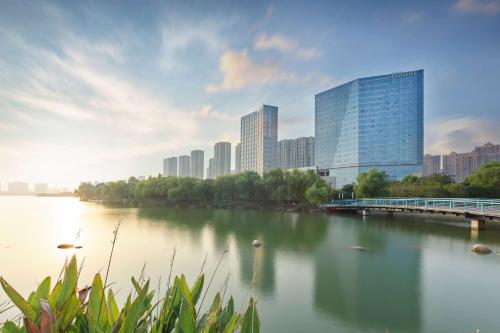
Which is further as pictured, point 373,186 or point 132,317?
point 373,186

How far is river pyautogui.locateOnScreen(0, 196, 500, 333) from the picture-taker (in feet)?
22.8

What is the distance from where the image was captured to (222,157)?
328ft

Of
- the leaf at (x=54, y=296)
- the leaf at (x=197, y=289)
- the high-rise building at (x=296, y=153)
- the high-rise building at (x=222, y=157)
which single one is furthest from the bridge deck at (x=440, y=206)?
the high-rise building at (x=222, y=157)

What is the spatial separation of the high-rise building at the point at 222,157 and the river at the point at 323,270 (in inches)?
3127

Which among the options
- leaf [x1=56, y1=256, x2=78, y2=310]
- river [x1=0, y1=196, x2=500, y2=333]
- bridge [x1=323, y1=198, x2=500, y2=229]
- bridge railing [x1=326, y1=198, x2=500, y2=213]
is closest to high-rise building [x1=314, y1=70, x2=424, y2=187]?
bridge [x1=323, y1=198, x2=500, y2=229]

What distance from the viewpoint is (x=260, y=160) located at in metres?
76.2

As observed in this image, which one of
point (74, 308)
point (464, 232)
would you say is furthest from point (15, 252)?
point (464, 232)

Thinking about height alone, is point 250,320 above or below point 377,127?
below

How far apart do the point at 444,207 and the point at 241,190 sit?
2750 cm

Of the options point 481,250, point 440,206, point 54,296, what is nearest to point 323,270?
point 481,250

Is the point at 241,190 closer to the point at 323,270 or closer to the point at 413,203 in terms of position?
the point at 413,203

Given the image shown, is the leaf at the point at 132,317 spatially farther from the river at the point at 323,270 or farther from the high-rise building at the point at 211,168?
the high-rise building at the point at 211,168

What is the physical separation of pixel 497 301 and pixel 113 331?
35.9 ft

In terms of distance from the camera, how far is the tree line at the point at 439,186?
30747 mm
